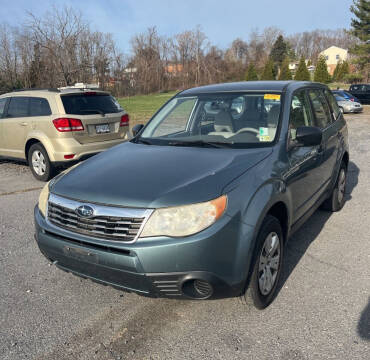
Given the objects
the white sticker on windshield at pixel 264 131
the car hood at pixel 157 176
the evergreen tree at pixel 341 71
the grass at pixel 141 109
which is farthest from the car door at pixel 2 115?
the evergreen tree at pixel 341 71

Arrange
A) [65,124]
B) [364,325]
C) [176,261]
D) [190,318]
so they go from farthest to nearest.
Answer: [65,124]
[190,318]
[364,325]
[176,261]

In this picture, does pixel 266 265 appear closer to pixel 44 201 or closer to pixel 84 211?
pixel 84 211

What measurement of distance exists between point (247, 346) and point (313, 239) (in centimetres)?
201

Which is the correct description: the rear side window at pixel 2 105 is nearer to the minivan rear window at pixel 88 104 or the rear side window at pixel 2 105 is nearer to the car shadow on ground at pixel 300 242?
the minivan rear window at pixel 88 104

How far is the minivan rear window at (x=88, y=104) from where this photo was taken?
21.9 ft

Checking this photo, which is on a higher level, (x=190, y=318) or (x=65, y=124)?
(x=65, y=124)

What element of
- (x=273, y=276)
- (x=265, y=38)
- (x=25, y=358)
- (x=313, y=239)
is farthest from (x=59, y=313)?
(x=265, y=38)

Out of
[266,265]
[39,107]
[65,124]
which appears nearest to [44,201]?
[266,265]

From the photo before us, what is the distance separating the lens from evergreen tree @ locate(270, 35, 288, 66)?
75.9 m

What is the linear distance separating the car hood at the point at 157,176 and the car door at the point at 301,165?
0.36 meters

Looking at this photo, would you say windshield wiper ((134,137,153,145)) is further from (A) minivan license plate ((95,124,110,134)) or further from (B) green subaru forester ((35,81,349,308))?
(A) minivan license plate ((95,124,110,134))

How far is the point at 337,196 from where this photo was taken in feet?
15.7

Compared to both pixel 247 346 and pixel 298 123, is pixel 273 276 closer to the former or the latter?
pixel 247 346

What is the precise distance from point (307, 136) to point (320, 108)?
1352 mm
